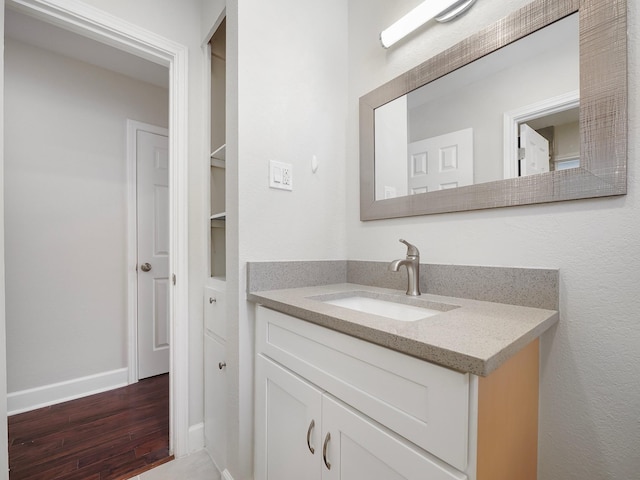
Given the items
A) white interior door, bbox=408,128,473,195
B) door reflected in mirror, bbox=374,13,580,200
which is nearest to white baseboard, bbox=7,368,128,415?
door reflected in mirror, bbox=374,13,580,200

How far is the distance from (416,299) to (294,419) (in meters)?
0.58

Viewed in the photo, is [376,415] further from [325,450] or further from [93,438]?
[93,438]

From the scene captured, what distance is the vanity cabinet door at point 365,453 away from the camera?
1.94 ft

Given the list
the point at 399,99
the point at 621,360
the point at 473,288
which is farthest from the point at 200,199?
the point at 621,360

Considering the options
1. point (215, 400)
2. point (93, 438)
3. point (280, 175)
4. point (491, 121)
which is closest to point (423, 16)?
point (491, 121)

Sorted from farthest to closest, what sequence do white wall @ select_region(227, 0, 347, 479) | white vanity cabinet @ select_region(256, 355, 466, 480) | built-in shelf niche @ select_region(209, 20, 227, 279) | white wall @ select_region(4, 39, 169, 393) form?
1. white wall @ select_region(4, 39, 169, 393)
2. built-in shelf niche @ select_region(209, 20, 227, 279)
3. white wall @ select_region(227, 0, 347, 479)
4. white vanity cabinet @ select_region(256, 355, 466, 480)

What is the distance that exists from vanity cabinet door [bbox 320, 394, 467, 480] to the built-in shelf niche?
3.49ft

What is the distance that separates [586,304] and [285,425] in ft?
3.22

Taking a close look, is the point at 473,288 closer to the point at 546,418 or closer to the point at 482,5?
the point at 546,418

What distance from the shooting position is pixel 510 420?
0.68 meters

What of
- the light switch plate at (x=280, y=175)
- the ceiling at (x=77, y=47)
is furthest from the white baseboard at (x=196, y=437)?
the ceiling at (x=77, y=47)

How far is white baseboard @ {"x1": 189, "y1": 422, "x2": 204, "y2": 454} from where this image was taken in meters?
1.58

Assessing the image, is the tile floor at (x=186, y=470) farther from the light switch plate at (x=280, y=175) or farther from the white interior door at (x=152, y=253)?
the light switch plate at (x=280, y=175)

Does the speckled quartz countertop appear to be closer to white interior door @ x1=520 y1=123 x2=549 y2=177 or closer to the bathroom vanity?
the bathroom vanity
